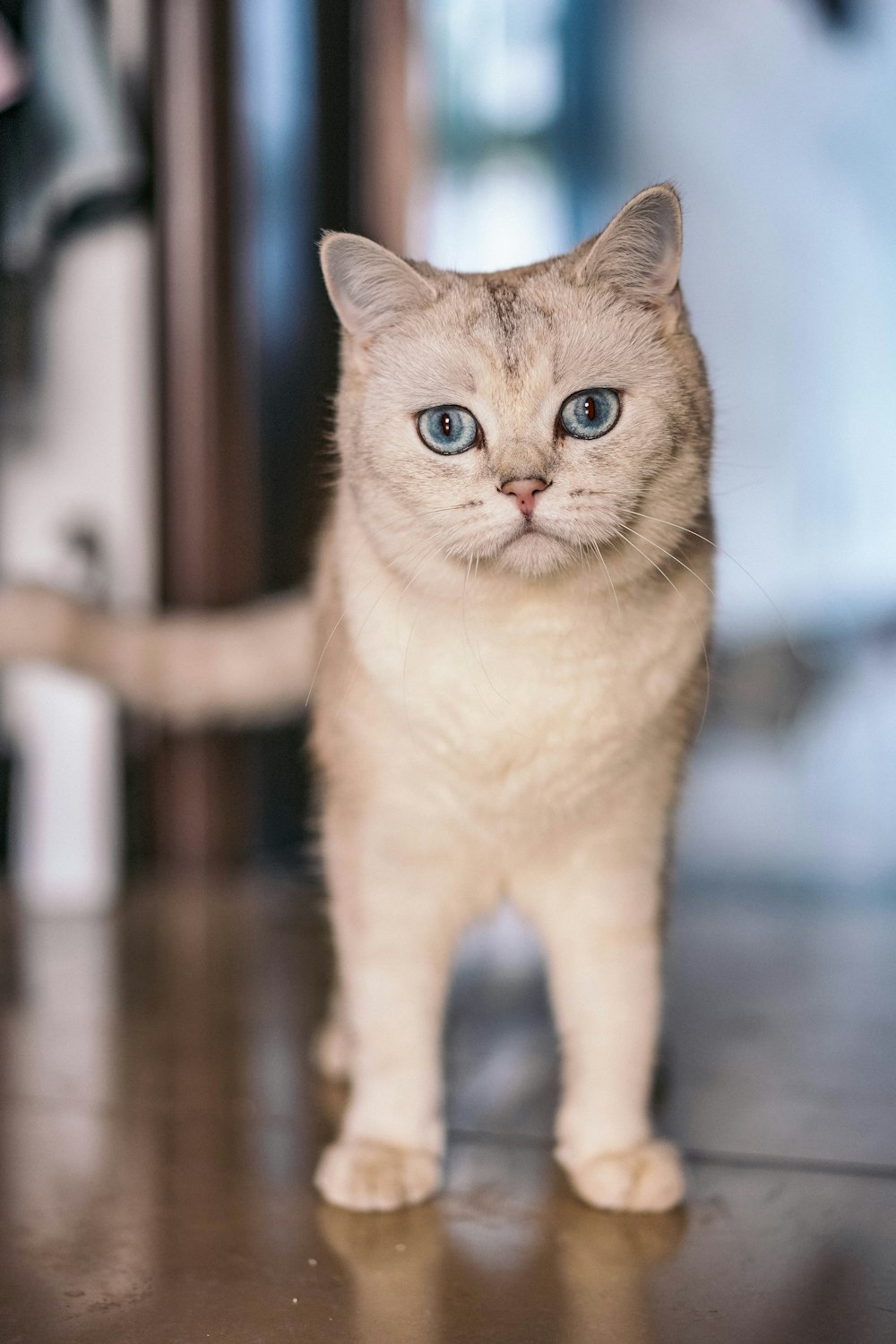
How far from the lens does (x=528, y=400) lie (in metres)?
1.15

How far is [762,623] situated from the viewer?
262 cm

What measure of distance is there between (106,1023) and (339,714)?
0.69m

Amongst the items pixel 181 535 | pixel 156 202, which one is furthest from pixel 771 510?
pixel 156 202

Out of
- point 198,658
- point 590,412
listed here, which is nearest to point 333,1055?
point 198,658

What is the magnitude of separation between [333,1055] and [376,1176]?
374 millimetres

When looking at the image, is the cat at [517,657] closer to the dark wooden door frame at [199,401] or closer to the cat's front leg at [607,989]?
the cat's front leg at [607,989]

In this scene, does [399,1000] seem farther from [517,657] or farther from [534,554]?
[534,554]

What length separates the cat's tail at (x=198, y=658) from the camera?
186 cm

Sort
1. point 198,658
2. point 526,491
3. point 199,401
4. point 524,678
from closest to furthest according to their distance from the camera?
point 526,491, point 524,678, point 198,658, point 199,401

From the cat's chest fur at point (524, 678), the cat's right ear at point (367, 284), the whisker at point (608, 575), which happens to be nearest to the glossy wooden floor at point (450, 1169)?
the cat's chest fur at point (524, 678)

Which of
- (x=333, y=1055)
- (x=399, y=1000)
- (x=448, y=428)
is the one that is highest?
(x=448, y=428)

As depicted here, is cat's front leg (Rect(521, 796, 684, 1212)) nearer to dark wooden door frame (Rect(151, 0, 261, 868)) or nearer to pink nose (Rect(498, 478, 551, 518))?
pink nose (Rect(498, 478, 551, 518))

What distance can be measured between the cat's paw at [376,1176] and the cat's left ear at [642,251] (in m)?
0.82

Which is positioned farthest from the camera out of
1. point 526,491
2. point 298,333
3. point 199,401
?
point 298,333
